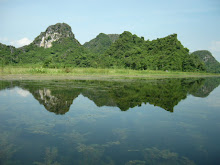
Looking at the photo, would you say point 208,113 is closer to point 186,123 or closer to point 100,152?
point 186,123

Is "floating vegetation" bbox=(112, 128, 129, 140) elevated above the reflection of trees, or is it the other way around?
the reflection of trees

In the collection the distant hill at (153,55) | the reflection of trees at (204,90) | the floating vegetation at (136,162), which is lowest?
the floating vegetation at (136,162)

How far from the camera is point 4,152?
4008 millimetres

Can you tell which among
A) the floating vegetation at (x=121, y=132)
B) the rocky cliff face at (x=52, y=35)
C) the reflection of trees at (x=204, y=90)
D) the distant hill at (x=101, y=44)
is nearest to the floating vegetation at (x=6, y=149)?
the floating vegetation at (x=121, y=132)

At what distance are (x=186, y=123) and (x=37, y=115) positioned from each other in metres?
5.01

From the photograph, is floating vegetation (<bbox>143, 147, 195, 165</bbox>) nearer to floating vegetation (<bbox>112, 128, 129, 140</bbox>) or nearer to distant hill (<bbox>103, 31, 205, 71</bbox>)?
floating vegetation (<bbox>112, 128, 129, 140</bbox>)

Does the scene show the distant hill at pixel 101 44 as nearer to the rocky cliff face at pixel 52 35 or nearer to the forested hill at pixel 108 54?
the forested hill at pixel 108 54

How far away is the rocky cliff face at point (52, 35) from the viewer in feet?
282

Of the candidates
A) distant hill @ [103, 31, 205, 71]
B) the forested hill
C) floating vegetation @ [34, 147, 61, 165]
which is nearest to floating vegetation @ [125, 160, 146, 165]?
floating vegetation @ [34, 147, 61, 165]

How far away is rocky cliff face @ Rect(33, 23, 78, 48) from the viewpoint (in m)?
85.9

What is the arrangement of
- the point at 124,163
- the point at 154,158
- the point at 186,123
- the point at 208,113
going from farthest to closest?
the point at 208,113 < the point at 186,123 < the point at 154,158 < the point at 124,163

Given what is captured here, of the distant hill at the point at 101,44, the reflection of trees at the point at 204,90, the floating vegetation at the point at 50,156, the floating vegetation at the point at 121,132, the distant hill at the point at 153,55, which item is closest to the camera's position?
the floating vegetation at the point at 50,156

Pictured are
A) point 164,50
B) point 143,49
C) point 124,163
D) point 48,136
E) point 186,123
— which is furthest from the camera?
point 143,49

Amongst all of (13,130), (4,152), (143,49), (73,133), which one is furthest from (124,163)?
(143,49)
